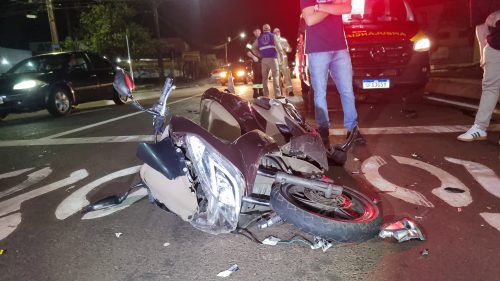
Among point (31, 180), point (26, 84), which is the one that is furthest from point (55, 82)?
point (31, 180)

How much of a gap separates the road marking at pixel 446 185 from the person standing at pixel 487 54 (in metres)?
1.26

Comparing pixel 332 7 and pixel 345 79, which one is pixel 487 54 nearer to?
pixel 345 79

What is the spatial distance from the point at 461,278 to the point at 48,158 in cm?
517

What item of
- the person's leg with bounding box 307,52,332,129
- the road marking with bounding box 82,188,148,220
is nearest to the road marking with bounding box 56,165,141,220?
the road marking with bounding box 82,188,148,220

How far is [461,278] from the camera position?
2127 mm

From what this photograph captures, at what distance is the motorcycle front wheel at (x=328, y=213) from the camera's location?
7.49ft

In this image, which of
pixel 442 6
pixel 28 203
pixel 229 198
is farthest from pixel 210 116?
pixel 442 6

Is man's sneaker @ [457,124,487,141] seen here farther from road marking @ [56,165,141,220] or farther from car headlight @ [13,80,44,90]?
car headlight @ [13,80,44,90]

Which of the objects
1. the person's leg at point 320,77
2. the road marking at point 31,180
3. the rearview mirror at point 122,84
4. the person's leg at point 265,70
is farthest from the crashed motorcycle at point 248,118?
the person's leg at point 265,70

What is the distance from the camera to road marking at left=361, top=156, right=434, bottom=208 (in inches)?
127

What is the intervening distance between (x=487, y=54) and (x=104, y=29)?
28.7 metres

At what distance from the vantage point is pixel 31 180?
4449 mm

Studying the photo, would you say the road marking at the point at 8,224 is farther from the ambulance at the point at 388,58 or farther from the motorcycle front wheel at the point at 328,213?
the ambulance at the point at 388,58

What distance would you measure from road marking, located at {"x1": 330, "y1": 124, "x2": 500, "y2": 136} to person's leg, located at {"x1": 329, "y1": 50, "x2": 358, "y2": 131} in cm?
75
